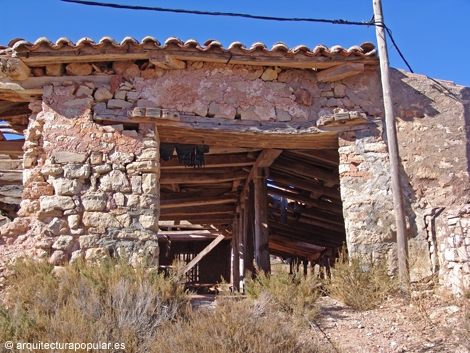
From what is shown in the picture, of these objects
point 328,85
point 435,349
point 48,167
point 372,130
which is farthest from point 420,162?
point 48,167

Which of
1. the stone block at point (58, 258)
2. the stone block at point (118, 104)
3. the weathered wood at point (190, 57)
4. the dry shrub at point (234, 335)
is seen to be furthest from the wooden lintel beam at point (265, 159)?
the dry shrub at point (234, 335)

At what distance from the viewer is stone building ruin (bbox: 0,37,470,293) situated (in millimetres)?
5629

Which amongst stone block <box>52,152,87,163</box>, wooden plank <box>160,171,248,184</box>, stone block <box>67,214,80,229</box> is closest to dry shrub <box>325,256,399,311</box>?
stone block <box>67,214,80,229</box>

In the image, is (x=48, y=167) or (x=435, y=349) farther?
(x=48, y=167)

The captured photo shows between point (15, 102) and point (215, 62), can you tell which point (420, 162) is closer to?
point (215, 62)

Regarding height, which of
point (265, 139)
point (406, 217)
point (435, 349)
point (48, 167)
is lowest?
point (435, 349)

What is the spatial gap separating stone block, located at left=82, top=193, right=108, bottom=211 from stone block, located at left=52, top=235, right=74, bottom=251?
37 centimetres

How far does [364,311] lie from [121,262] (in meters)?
2.48

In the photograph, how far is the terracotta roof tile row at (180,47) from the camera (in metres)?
5.79

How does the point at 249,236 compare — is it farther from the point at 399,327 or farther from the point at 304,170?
the point at 399,327

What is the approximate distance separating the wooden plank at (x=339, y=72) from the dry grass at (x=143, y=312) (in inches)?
101

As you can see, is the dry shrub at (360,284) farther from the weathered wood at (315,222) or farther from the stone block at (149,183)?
the weathered wood at (315,222)

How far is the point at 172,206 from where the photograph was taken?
34.1 feet

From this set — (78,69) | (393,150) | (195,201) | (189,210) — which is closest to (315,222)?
(189,210)
